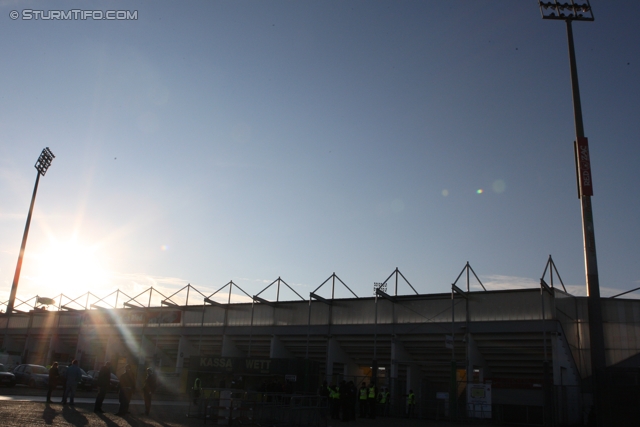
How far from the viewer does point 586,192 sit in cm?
2409

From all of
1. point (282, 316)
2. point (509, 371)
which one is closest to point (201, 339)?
point (282, 316)

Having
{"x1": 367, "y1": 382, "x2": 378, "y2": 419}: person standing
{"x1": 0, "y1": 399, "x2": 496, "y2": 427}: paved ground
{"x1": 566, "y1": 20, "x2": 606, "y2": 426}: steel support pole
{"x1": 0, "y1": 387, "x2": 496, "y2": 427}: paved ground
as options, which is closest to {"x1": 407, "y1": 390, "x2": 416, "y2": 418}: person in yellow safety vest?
{"x1": 367, "y1": 382, "x2": 378, "y2": 419}: person standing

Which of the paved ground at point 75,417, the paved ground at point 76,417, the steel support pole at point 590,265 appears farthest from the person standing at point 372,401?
the steel support pole at point 590,265

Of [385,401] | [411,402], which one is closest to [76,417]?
[385,401]

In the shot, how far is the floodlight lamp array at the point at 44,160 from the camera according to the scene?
53500 mm

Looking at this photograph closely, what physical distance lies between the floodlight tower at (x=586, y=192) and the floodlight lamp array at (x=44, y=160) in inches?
1833

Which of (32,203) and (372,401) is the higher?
(32,203)

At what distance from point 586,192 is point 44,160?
49.0m

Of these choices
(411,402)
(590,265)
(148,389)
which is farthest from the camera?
(411,402)

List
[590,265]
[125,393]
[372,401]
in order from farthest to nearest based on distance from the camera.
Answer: [372,401]
[590,265]
[125,393]

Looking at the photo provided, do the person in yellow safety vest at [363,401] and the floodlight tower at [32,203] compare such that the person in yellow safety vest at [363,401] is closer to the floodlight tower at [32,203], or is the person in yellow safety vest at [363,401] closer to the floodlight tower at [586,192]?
the floodlight tower at [586,192]

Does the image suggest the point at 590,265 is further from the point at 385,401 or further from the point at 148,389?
the point at 148,389

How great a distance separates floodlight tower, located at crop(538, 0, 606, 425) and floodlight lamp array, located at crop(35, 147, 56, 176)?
46565mm

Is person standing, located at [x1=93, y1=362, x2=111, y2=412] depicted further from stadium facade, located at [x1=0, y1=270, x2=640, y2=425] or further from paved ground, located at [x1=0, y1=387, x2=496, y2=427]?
stadium facade, located at [x1=0, y1=270, x2=640, y2=425]
